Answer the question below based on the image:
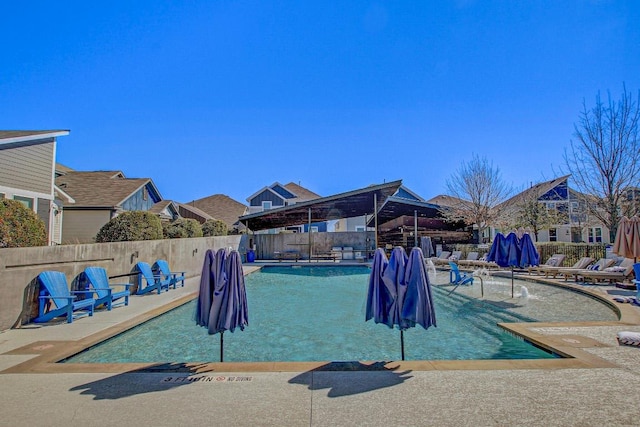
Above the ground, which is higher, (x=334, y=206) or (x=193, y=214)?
(x=193, y=214)

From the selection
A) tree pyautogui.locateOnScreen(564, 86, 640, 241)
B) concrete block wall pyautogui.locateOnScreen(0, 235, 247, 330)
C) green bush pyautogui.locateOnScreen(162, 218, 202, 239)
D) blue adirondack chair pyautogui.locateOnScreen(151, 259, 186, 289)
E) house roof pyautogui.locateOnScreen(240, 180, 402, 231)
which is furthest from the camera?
green bush pyautogui.locateOnScreen(162, 218, 202, 239)

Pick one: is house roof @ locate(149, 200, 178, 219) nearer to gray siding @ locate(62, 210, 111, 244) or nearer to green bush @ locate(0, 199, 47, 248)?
gray siding @ locate(62, 210, 111, 244)

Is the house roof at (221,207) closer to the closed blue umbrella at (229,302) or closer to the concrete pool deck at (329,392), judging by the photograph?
the closed blue umbrella at (229,302)

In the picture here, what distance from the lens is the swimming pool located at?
17.3 feet

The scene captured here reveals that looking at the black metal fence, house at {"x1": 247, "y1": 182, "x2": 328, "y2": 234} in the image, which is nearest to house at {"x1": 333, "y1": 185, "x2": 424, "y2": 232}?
house at {"x1": 247, "y1": 182, "x2": 328, "y2": 234}

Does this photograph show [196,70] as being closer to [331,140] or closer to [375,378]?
[331,140]

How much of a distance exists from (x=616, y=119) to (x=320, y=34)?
12.9 m

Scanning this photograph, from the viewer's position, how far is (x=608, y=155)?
50.5ft

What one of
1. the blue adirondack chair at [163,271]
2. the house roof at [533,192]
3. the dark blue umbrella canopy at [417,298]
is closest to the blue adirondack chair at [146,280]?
the blue adirondack chair at [163,271]

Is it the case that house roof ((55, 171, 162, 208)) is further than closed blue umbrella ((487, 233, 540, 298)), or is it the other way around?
house roof ((55, 171, 162, 208))

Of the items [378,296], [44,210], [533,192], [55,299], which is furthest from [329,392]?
[533,192]

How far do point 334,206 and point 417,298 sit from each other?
59.3 ft

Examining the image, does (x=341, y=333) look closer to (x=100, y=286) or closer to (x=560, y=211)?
(x=100, y=286)

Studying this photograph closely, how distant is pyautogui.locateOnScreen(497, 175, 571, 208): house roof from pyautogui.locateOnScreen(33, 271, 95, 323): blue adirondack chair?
83.7 ft
